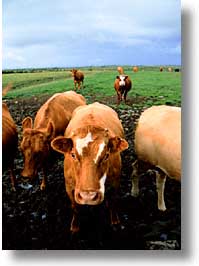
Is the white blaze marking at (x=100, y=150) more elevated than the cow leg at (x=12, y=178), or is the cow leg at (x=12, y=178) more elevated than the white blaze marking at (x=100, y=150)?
the white blaze marking at (x=100, y=150)

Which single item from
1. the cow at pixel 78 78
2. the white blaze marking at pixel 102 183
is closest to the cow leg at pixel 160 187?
the white blaze marking at pixel 102 183

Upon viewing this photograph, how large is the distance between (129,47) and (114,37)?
0.08m

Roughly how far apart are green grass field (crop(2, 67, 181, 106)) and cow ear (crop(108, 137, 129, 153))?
32cm

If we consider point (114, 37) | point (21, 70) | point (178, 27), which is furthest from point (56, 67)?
point (178, 27)

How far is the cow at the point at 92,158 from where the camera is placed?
6.21ft

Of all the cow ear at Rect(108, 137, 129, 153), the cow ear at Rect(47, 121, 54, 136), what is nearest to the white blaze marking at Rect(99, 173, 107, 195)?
the cow ear at Rect(108, 137, 129, 153)

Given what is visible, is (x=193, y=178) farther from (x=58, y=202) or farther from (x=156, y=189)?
(x=58, y=202)

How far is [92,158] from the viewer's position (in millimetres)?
1907

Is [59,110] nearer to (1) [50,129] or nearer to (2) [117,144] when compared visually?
(1) [50,129]

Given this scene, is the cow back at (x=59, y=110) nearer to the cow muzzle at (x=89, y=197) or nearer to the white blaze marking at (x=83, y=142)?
the white blaze marking at (x=83, y=142)

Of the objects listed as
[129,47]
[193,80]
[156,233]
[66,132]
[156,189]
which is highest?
[129,47]

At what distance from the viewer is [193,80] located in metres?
2.11

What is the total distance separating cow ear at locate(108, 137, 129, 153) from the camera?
77.3 inches

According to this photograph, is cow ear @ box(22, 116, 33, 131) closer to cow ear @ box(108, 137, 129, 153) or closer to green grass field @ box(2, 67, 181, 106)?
green grass field @ box(2, 67, 181, 106)
